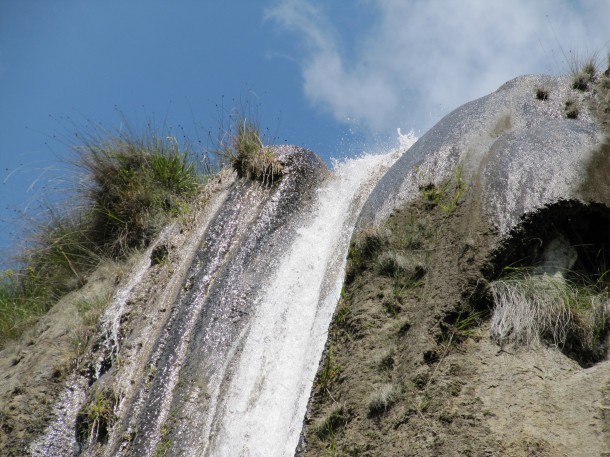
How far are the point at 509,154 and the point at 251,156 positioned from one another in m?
3.78

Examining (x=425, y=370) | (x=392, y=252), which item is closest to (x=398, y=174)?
(x=392, y=252)

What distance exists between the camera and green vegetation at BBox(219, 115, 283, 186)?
875 centimetres

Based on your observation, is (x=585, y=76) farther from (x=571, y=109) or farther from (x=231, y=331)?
(x=231, y=331)

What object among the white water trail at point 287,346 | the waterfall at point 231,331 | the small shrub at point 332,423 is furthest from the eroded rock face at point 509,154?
the small shrub at point 332,423

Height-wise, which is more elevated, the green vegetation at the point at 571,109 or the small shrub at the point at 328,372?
the green vegetation at the point at 571,109

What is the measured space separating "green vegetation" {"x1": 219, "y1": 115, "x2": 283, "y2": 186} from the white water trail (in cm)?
87

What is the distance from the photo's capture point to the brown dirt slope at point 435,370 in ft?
13.7

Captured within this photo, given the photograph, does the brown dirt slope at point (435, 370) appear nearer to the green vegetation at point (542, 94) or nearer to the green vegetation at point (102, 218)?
the green vegetation at point (542, 94)

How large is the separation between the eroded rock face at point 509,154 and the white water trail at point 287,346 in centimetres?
97

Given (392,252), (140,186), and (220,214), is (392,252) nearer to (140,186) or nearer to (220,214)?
(220,214)

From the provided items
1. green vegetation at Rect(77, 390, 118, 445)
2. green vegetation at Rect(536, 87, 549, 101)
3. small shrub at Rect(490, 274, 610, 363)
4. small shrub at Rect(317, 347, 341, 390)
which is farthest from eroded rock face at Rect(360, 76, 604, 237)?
green vegetation at Rect(77, 390, 118, 445)

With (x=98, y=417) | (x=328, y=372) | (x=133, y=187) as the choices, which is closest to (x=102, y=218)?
(x=133, y=187)

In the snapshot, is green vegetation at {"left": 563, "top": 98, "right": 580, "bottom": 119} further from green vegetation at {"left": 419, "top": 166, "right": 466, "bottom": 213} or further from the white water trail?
the white water trail

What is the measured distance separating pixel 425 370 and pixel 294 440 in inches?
46.4
